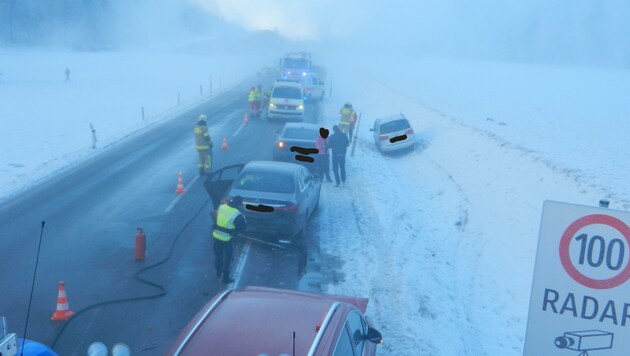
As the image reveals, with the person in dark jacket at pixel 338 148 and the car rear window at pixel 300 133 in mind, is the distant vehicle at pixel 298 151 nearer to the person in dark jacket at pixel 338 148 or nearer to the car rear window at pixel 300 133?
the car rear window at pixel 300 133

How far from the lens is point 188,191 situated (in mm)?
16094

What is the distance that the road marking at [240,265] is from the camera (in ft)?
33.5

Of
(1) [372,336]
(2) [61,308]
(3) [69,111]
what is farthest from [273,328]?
(3) [69,111]

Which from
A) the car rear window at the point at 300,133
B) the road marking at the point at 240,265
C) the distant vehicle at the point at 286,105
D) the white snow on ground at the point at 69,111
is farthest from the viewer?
the distant vehicle at the point at 286,105

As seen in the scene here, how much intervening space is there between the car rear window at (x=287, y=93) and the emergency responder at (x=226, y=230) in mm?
20035

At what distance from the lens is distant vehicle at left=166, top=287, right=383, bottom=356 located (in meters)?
4.73

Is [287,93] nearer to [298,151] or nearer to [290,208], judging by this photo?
[298,151]

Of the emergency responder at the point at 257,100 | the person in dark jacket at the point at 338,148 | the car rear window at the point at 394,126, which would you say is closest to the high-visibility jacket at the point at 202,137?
the person in dark jacket at the point at 338,148

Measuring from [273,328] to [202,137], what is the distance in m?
Result: 12.6

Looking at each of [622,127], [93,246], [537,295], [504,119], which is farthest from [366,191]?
[622,127]

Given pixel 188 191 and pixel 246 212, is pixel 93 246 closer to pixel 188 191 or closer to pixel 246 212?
pixel 246 212

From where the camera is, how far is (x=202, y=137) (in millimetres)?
17078

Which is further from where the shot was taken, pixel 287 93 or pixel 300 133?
pixel 287 93

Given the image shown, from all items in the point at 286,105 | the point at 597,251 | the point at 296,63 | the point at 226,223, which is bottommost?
the point at 226,223
